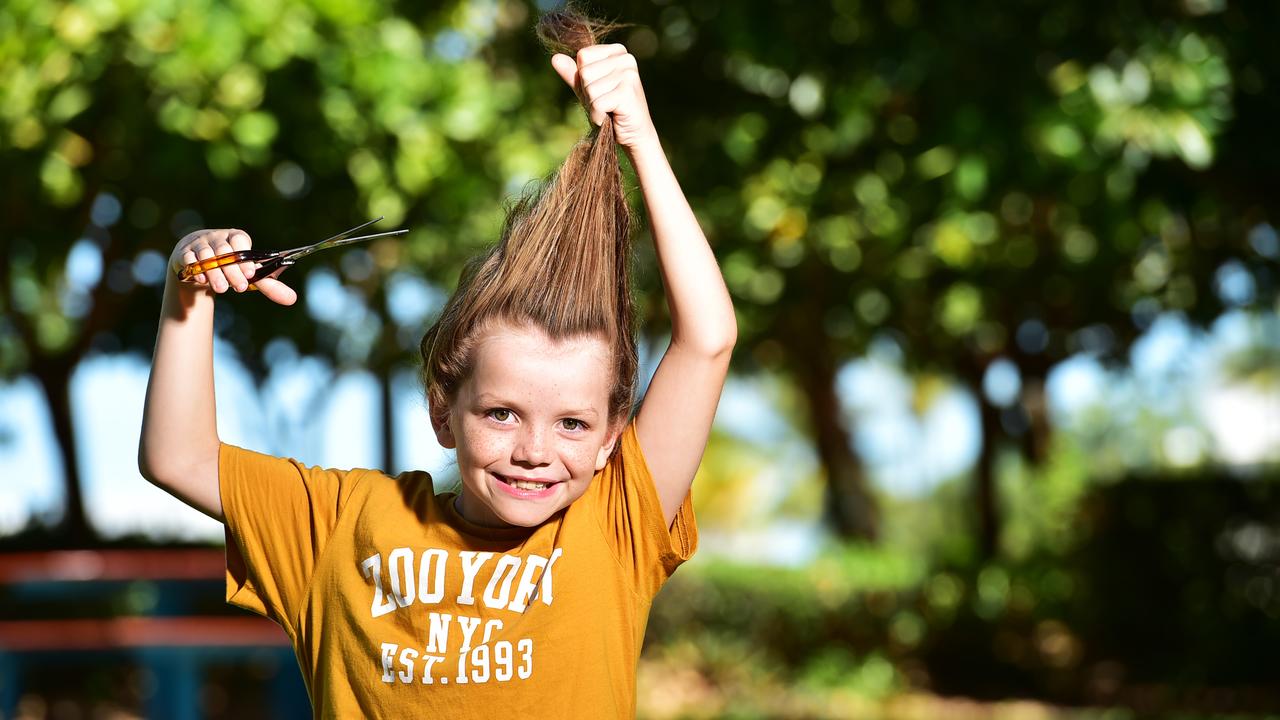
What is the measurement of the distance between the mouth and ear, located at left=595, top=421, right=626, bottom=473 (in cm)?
9

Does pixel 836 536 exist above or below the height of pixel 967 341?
below

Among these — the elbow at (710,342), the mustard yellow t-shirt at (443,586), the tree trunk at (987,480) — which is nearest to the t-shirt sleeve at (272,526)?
the mustard yellow t-shirt at (443,586)

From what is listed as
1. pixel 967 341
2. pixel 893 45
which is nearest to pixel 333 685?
pixel 893 45

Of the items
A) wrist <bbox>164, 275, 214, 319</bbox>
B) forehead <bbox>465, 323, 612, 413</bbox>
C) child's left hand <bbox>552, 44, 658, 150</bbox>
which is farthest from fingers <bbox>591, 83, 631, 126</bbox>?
wrist <bbox>164, 275, 214, 319</bbox>

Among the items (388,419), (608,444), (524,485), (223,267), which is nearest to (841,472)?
(388,419)

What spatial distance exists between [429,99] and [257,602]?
446 cm

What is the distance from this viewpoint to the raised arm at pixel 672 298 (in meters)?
1.76

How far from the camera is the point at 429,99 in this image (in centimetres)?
606

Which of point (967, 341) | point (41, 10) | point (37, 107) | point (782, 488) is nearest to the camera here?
point (41, 10)

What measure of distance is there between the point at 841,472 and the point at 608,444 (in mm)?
13167

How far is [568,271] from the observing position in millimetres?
1784

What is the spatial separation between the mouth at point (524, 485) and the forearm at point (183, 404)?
0.38 m

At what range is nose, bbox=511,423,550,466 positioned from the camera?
1718mm

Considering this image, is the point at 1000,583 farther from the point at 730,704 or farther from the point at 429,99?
the point at 429,99
